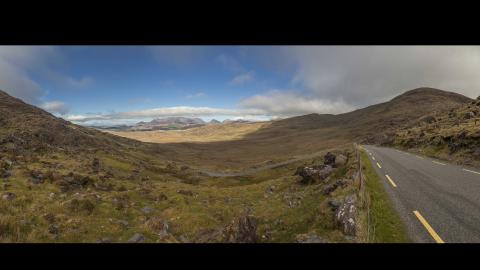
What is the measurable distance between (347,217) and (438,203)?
15.1 feet

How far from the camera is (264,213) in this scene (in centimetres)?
2352

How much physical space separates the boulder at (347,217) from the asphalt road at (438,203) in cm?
196

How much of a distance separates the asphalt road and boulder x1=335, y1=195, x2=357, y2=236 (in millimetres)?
1960

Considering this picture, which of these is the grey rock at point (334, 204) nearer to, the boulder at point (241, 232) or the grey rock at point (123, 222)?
the boulder at point (241, 232)

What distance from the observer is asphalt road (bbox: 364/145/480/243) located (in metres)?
9.11

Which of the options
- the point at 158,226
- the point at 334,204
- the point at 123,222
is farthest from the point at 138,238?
the point at 334,204

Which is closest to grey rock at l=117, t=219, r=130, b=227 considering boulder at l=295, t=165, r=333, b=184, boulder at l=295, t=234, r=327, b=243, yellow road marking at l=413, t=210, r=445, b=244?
boulder at l=295, t=234, r=327, b=243

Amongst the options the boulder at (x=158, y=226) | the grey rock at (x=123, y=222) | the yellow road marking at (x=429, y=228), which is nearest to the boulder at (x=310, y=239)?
the yellow road marking at (x=429, y=228)

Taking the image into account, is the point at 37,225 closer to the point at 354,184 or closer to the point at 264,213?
the point at 264,213

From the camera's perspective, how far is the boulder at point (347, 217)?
1143cm
